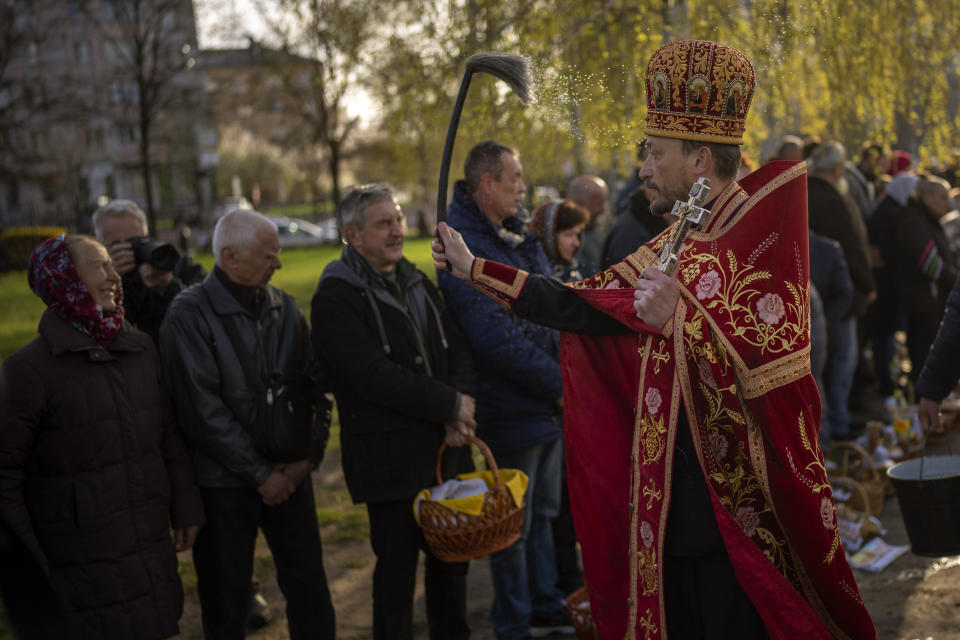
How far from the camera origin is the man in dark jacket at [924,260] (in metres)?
8.04

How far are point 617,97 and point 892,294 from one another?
17.7 ft

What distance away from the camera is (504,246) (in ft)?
14.7

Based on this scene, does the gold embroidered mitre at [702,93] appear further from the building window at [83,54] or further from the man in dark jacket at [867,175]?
the building window at [83,54]

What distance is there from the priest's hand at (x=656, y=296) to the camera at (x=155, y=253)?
8.92 feet

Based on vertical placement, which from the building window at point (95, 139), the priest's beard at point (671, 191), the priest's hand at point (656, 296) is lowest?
the priest's hand at point (656, 296)

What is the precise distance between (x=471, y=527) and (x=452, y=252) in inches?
49.7

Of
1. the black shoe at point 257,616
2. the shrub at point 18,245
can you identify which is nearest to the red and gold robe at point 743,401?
the black shoe at point 257,616

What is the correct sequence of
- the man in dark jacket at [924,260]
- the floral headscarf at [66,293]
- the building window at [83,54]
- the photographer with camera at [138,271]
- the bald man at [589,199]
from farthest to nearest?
the building window at [83,54], the man in dark jacket at [924,260], the bald man at [589,199], the photographer with camera at [138,271], the floral headscarf at [66,293]

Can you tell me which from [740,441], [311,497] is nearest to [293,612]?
[311,497]

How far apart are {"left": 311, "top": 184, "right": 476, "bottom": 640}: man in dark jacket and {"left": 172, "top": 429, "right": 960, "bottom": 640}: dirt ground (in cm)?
92

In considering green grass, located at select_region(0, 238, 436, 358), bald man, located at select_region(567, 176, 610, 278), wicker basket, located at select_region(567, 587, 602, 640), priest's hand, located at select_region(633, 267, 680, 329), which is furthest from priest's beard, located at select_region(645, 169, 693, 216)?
green grass, located at select_region(0, 238, 436, 358)

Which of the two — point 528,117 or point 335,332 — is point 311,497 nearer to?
point 335,332

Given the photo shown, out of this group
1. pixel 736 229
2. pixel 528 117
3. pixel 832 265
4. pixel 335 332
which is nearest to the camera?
pixel 736 229

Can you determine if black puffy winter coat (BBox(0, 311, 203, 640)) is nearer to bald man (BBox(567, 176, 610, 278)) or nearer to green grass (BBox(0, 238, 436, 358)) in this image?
bald man (BBox(567, 176, 610, 278))
